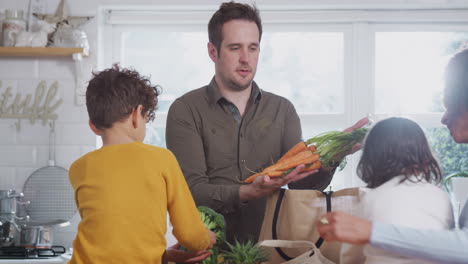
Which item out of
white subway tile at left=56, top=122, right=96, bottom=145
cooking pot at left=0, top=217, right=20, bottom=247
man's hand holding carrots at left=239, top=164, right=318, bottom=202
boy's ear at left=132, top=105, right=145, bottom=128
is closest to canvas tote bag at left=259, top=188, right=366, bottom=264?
man's hand holding carrots at left=239, top=164, right=318, bottom=202

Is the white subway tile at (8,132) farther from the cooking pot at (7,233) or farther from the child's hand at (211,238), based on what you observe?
the child's hand at (211,238)

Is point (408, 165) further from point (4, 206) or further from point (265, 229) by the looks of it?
point (4, 206)

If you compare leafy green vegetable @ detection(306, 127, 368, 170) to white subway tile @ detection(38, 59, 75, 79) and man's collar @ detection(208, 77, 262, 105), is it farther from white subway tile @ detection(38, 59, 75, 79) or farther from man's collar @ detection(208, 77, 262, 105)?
white subway tile @ detection(38, 59, 75, 79)

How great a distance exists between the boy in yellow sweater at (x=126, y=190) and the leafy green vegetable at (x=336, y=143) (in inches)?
15.1

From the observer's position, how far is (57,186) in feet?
11.4

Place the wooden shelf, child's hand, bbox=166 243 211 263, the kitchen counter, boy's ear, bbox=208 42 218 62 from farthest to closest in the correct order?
the wooden shelf, the kitchen counter, boy's ear, bbox=208 42 218 62, child's hand, bbox=166 243 211 263

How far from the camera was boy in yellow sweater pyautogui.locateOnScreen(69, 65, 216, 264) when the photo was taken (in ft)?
4.69

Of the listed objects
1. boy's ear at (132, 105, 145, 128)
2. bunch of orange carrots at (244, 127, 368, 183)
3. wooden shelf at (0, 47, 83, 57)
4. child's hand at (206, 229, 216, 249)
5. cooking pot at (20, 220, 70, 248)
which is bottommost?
cooking pot at (20, 220, 70, 248)

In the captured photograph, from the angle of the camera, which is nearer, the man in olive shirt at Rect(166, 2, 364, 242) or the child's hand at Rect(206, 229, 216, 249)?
the child's hand at Rect(206, 229, 216, 249)

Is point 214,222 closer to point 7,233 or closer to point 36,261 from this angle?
point 36,261

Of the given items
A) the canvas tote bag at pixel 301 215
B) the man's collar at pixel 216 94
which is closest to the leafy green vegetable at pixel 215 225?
the canvas tote bag at pixel 301 215

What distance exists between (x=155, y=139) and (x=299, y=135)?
1.74m

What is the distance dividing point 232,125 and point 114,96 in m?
0.60

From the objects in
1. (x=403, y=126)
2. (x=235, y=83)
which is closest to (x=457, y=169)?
(x=235, y=83)
